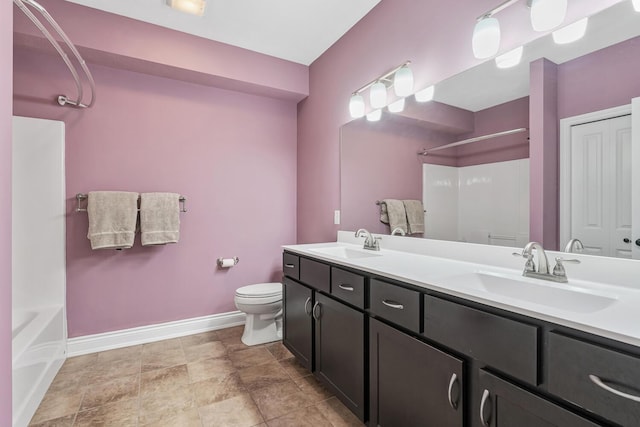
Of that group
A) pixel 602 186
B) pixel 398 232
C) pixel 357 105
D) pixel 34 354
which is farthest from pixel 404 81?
pixel 34 354

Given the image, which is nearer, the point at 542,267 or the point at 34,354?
the point at 542,267

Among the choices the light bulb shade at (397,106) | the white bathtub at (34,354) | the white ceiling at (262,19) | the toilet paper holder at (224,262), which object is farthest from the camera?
the toilet paper holder at (224,262)

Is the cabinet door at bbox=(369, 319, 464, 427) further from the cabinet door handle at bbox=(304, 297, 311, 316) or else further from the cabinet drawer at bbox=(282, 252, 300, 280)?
the cabinet drawer at bbox=(282, 252, 300, 280)

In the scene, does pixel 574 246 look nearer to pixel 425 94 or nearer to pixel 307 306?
pixel 425 94

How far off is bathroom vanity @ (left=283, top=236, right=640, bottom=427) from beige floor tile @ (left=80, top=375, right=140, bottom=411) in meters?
1.07

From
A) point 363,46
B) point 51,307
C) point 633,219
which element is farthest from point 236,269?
point 633,219

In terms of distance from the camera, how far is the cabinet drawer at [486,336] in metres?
0.79

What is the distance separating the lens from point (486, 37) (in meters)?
1.37

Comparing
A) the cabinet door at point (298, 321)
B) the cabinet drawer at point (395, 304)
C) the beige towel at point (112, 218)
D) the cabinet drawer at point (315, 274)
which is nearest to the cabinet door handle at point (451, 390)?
the cabinet drawer at point (395, 304)

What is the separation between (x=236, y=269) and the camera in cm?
285

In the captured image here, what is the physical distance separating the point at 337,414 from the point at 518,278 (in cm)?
113

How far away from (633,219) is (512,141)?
1.75 ft

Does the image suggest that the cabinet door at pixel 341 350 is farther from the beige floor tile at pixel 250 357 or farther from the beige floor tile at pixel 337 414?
the beige floor tile at pixel 250 357

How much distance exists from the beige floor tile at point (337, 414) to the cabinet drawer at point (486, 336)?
2.62 ft
